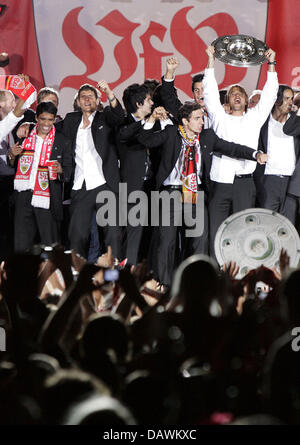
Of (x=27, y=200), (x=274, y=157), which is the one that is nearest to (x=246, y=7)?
(x=274, y=157)

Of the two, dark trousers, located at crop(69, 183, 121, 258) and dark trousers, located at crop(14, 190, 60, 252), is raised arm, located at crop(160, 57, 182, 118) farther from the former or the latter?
dark trousers, located at crop(14, 190, 60, 252)

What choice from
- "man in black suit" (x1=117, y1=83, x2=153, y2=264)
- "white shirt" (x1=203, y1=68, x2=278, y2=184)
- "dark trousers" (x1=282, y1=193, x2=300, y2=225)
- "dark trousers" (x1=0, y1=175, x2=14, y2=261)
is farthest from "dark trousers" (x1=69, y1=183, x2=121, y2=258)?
"dark trousers" (x1=282, y1=193, x2=300, y2=225)

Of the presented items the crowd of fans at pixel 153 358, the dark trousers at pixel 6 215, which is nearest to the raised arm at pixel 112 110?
the dark trousers at pixel 6 215

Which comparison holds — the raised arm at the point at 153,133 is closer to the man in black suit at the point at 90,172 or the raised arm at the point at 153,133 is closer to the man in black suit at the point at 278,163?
the man in black suit at the point at 90,172

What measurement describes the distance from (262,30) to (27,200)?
8.95 ft

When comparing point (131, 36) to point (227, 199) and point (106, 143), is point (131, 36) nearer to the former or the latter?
point (106, 143)

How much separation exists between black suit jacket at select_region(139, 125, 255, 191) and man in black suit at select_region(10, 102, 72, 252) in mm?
666

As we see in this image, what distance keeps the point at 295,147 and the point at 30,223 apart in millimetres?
2151

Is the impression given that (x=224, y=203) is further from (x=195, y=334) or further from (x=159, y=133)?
(x=195, y=334)

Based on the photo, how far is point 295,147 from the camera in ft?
16.8

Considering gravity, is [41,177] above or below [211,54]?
below

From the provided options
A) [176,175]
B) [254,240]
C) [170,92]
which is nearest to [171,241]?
[176,175]

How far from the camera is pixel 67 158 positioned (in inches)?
192

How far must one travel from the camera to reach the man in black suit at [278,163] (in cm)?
510
